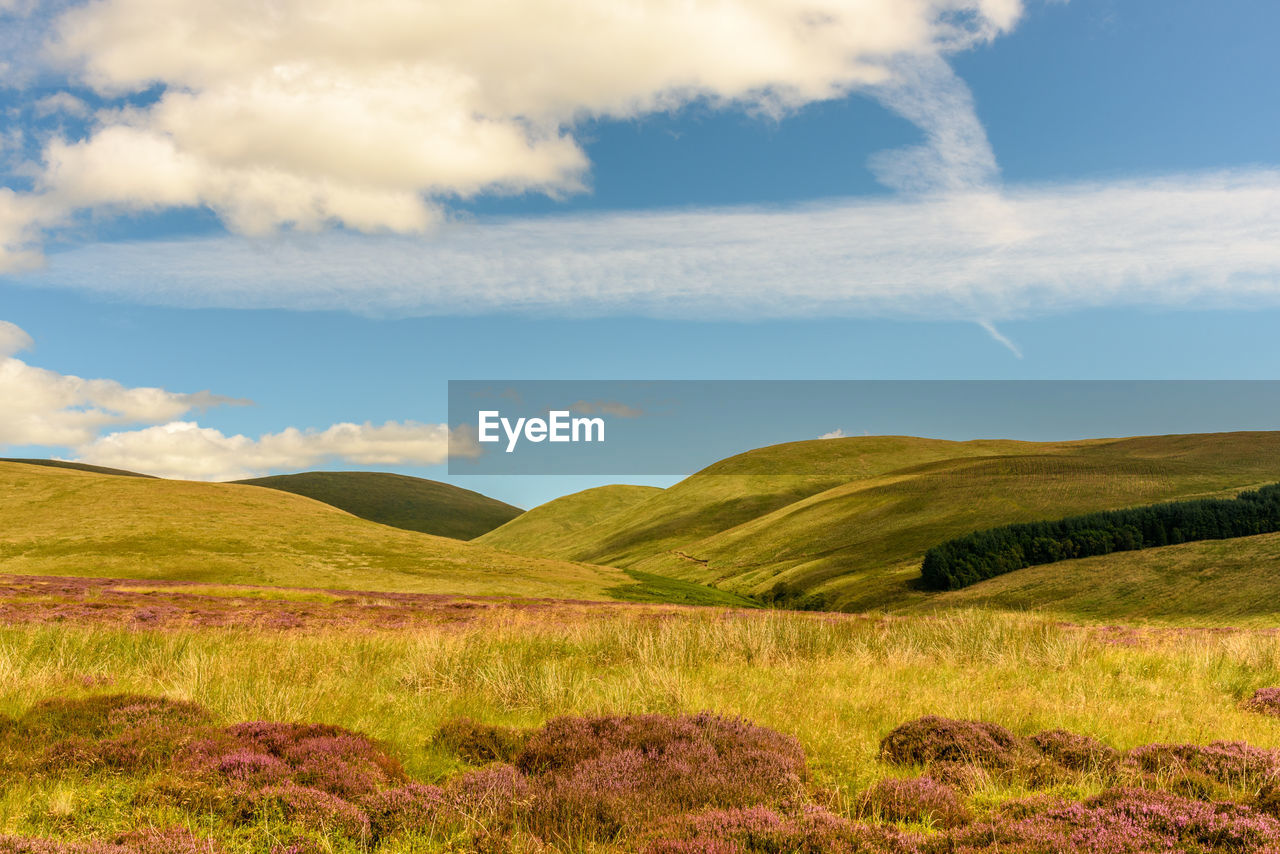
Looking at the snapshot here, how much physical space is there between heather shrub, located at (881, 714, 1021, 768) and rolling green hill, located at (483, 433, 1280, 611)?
52.9 m

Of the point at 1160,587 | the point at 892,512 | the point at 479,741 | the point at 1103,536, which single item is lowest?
the point at 1160,587

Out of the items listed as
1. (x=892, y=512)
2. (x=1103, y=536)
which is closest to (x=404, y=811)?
(x=1103, y=536)

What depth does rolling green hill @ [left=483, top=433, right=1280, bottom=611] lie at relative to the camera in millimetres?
74125

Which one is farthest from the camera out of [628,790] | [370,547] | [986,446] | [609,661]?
[986,446]

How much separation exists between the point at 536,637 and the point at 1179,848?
12456 millimetres

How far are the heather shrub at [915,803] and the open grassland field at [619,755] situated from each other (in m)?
0.02

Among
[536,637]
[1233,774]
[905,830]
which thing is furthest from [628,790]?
[536,637]

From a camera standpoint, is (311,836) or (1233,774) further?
(1233,774)

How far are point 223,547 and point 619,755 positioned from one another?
79.1 m

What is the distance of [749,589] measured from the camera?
271ft

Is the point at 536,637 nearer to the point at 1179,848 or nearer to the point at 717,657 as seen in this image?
the point at 717,657

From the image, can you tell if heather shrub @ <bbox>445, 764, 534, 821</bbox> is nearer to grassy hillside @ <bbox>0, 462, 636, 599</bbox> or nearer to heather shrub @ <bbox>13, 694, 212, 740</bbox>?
heather shrub @ <bbox>13, 694, 212, 740</bbox>

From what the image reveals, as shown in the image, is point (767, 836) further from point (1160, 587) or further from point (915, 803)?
point (1160, 587)

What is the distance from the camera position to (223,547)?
7481cm
